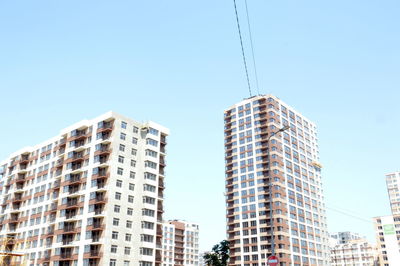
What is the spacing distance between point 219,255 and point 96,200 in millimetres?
64398

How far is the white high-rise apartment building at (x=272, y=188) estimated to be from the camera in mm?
122125

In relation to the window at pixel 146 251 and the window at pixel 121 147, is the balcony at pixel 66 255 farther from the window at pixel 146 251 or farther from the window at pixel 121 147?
the window at pixel 121 147

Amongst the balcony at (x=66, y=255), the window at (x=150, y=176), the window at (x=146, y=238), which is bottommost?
the balcony at (x=66, y=255)

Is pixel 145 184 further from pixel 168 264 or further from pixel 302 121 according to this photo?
pixel 168 264

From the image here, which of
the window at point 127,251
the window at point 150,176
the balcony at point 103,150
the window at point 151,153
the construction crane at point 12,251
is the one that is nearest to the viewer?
the window at point 127,251

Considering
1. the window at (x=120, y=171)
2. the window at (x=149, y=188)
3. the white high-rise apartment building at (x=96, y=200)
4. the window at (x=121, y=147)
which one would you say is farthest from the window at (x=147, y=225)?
the window at (x=121, y=147)

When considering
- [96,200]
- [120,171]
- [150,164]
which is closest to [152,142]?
[150,164]

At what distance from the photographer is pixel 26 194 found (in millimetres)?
110625

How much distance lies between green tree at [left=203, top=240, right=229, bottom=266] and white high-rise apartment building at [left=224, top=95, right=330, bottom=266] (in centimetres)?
927

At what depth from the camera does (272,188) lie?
123 m

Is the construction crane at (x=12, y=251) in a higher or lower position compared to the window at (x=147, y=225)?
lower

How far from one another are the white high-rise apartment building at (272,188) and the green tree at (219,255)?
927cm

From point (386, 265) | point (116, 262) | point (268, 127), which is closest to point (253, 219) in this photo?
point (268, 127)

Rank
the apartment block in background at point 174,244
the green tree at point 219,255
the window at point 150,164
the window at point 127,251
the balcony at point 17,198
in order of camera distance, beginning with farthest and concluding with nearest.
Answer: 1. the apartment block in background at point 174,244
2. the green tree at point 219,255
3. the balcony at point 17,198
4. the window at point 150,164
5. the window at point 127,251
